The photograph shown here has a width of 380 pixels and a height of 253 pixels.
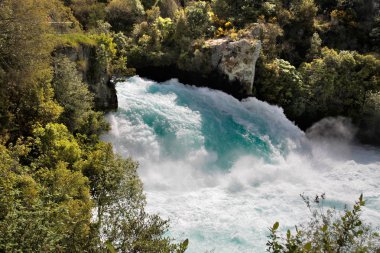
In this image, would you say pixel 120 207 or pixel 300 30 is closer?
pixel 120 207

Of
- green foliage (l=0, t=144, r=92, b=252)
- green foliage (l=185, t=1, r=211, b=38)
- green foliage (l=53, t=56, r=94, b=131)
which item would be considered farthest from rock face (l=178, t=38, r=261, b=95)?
green foliage (l=0, t=144, r=92, b=252)

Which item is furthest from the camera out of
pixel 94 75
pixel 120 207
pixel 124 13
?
pixel 124 13

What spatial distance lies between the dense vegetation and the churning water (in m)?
2.58

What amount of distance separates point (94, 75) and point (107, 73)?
62.7 inches

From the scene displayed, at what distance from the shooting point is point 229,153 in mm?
28500

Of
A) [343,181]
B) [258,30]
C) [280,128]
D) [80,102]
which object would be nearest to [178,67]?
[258,30]

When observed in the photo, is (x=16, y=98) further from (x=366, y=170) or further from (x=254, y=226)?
(x=366, y=170)

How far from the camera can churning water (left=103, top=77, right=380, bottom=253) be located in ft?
72.0

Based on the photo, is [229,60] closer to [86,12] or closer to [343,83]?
[343,83]

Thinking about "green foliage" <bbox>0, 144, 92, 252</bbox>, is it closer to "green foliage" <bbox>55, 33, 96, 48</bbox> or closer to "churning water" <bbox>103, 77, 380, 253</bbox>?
"churning water" <bbox>103, 77, 380, 253</bbox>

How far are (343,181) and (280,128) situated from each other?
7590 millimetres

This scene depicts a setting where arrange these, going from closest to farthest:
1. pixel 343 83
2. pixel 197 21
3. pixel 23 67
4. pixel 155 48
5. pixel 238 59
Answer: pixel 23 67
pixel 238 59
pixel 343 83
pixel 197 21
pixel 155 48

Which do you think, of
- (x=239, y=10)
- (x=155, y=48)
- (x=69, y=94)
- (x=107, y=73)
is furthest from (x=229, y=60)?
(x=69, y=94)

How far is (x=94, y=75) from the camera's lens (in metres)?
26.9
